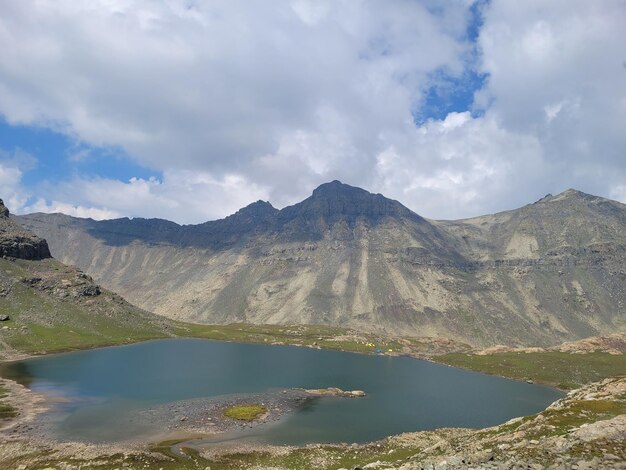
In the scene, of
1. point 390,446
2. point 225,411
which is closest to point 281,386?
point 225,411

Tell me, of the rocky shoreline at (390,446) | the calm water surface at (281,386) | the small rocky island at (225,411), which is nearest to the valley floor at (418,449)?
the rocky shoreline at (390,446)

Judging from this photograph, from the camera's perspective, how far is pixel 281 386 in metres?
137

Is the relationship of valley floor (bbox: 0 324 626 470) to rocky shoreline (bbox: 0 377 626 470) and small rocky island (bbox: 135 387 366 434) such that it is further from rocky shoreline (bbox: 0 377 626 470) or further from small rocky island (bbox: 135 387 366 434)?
small rocky island (bbox: 135 387 366 434)

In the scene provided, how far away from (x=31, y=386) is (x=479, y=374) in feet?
544

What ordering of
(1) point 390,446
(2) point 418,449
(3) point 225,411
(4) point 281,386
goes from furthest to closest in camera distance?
(4) point 281,386, (3) point 225,411, (1) point 390,446, (2) point 418,449

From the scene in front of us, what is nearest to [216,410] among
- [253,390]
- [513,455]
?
[253,390]

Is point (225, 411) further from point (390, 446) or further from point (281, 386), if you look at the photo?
point (390, 446)

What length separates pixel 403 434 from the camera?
86.5 meters

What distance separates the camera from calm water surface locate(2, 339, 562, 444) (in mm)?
90562

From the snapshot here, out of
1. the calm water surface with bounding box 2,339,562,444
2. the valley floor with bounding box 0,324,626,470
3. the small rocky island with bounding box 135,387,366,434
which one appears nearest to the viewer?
the valley floor with bounding box 0,324,626,470

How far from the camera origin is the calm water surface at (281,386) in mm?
90562

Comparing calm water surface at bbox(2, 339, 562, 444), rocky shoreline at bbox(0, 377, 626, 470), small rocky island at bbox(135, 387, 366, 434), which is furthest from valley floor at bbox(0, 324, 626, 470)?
small rocky island at bbox(135, 387, 366, 434)

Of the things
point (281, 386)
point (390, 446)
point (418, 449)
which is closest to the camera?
point (418, 449)

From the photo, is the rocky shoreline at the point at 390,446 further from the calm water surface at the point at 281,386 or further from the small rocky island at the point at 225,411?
the calm water surface at the point at 281,386
